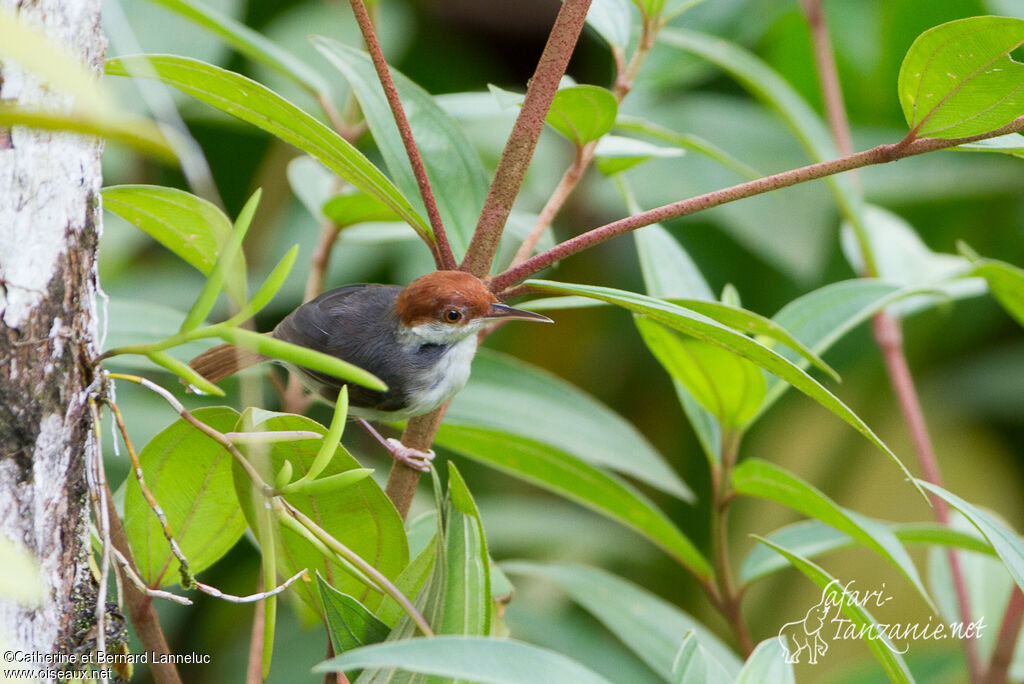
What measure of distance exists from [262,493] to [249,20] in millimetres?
2885

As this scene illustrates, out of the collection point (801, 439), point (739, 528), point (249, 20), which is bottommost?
point (739, 528)

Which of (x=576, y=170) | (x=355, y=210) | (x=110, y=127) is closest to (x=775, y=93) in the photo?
(x=576, y=170)

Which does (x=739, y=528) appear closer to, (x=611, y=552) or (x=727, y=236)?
(x=611, y=552)

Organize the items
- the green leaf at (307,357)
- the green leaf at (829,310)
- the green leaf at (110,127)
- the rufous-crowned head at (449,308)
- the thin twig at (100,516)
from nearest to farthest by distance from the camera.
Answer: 1. the green leaf at (110,127)
2. the green leaf at (307,357)
3. the thin twig at (100,516)
4. the rufous-crowned head at (449,308)
5. the green leaf at (829,310)

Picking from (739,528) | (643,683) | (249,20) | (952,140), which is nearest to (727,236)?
(739,528)

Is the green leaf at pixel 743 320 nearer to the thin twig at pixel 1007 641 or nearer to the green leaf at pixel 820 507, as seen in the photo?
the green leaf at pixel 820 507

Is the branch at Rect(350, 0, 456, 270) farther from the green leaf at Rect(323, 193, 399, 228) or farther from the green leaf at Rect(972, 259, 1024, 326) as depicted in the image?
the green leaf at Rect(972, 259, 1024, 326)

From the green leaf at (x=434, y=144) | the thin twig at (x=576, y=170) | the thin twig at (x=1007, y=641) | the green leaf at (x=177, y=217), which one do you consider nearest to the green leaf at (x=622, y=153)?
the thin twig at (x=576, y=170)

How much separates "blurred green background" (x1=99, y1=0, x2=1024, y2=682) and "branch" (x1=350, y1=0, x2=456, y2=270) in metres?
1.48

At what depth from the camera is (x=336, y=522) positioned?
943 mm

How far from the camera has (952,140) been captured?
0.89 m

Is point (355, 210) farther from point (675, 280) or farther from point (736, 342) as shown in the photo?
point (736, 342)

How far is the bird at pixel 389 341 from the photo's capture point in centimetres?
140

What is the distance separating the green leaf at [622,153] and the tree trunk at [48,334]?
2.22 ft
